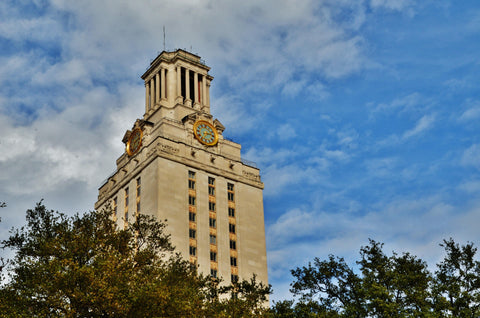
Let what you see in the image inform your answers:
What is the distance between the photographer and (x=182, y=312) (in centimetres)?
4581

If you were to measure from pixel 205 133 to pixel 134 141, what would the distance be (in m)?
14.0

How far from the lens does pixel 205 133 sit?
127000 millimetres

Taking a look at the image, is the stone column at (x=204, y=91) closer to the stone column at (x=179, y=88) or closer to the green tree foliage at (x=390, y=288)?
the stone column at (x=179, y=88)

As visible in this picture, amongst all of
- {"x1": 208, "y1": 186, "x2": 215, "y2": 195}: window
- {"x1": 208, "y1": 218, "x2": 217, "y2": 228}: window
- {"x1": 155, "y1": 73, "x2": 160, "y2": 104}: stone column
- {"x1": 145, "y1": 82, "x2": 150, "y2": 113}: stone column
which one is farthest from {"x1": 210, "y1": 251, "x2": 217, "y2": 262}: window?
→ {"x1": 145, "y1": 82, "x2": 150, "y2": 113}: stone column

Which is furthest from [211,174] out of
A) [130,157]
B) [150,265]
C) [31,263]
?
[31,263]

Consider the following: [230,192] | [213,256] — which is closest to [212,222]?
[213,256]

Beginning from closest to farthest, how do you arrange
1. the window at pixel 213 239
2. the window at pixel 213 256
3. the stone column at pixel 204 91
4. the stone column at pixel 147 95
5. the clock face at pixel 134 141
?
the window at pixel 213 256
the window at pixel 213 239
the clock face at pixel 134 141
the stone column at pixel 204 91
the stone column at pixel 147 95

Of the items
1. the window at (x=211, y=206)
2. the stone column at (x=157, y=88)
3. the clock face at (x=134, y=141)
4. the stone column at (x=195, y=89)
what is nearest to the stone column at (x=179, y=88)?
the stone column at (x=195, y=89)

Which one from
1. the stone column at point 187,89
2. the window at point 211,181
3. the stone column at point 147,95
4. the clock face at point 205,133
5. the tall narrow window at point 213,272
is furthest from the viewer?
the stone column at point 147,95

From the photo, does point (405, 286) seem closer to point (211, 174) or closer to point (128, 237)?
point (128, 237)

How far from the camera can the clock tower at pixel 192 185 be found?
11181 cm

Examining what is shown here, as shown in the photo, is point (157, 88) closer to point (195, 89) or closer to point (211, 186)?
point (195, 89)

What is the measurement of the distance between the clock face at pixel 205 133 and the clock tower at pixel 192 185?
0.20m

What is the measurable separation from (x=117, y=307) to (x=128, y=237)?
974 cm
